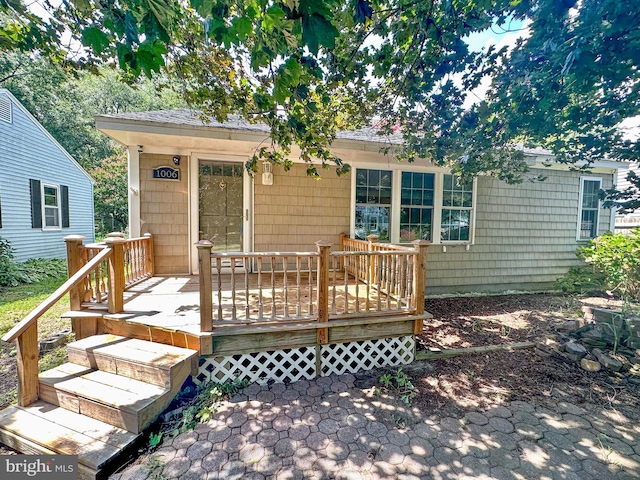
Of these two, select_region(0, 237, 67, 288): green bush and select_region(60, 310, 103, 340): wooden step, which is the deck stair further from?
select_region(0, 237, 67, 288): green bush

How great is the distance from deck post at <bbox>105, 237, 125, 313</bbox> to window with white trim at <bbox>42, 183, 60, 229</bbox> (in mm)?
9546

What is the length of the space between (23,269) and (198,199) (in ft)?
22.4

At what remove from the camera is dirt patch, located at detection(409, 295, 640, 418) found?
291cm

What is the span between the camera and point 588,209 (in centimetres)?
737

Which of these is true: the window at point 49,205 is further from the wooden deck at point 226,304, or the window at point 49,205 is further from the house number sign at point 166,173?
the wooden deck at point 226,304

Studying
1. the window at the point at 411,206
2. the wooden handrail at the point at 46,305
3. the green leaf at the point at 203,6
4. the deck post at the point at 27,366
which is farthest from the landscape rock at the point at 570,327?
the deck post at the point at 27,366

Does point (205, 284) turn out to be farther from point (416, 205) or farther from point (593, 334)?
point (593, 334)

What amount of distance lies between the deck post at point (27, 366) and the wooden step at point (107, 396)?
0.22 feet


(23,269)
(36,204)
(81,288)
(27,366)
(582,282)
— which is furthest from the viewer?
(36,204)

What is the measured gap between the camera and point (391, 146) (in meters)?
5.24

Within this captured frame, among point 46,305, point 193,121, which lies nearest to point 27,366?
point 46,305

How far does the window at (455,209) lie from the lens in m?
6.48

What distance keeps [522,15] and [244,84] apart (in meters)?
3.50

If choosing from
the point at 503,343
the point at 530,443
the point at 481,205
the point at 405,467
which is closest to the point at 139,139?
the point at 405,467
